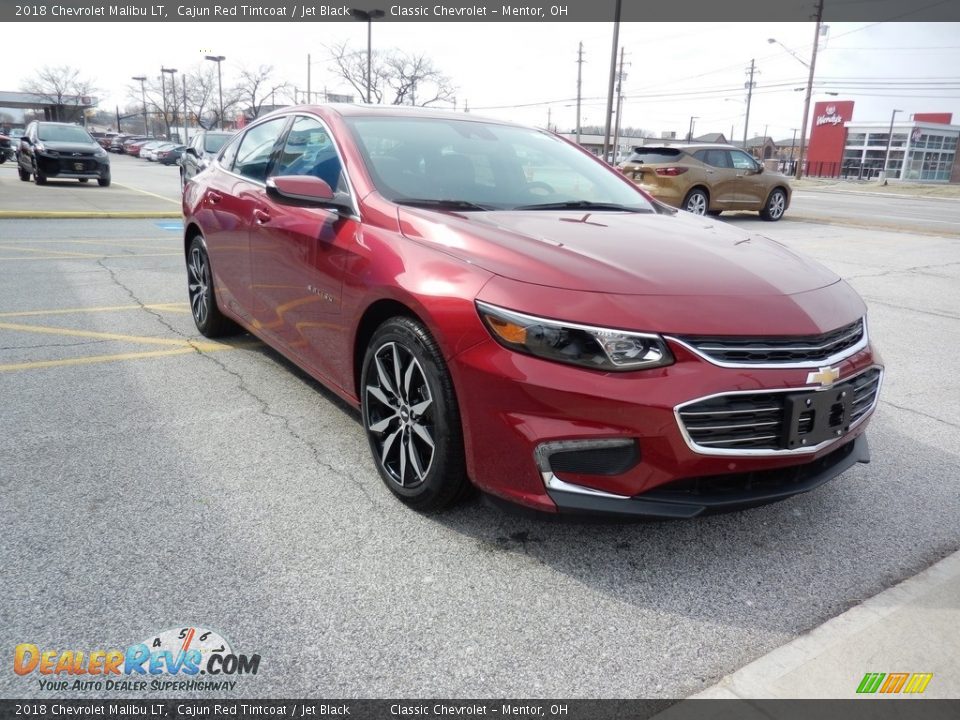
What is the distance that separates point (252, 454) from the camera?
11.6 feet

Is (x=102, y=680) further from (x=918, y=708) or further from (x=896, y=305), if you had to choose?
(x=896, y=305)

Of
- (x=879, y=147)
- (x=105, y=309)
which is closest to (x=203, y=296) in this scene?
(x=105, y=309)

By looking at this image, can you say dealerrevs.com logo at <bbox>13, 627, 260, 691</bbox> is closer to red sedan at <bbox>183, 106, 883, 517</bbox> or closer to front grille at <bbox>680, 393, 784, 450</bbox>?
red sedan at <bbox>183, 106, 883, 517</bbox>

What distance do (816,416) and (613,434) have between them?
0.74 meters

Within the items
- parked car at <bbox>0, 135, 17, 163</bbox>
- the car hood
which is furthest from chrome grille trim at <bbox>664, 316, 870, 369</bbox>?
parked car at <bbox>0, 135, 17, 163</bbox>

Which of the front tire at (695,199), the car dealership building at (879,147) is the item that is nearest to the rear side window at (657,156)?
the front tire at (695,199)

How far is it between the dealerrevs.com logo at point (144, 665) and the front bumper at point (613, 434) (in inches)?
39.2

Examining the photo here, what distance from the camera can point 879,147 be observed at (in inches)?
→ 2648

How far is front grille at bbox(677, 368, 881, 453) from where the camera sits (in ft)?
7.82

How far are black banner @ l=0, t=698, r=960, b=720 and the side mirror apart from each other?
208cm

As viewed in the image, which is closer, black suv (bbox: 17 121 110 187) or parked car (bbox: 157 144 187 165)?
black suv (bbox: 17 121 110 187)

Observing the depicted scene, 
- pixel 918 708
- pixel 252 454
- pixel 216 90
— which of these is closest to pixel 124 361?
pixel 252 454

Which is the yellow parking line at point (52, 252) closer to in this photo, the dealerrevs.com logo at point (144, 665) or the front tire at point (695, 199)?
the dealerrevs.com logo at point (144, 665)

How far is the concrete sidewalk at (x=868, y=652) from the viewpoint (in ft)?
6.91
